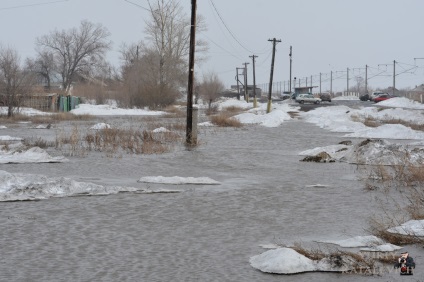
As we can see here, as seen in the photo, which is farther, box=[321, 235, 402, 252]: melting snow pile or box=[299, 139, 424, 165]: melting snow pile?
box=[299, 139, 424, 165]: melting snow pile

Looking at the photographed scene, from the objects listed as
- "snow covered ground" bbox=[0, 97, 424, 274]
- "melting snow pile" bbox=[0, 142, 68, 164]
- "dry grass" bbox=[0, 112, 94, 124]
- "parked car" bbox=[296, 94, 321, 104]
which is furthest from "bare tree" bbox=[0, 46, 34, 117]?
"parked car" bbox=[296, 94, 321, 104]

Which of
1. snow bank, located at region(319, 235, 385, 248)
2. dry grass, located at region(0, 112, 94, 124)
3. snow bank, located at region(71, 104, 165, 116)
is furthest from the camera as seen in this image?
snow bank, located at region(71, 104, 165, 116)

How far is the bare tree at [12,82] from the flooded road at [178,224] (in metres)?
38.2

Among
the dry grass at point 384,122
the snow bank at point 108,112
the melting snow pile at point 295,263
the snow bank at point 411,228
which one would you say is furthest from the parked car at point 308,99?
the melting snow pile at point 295,263

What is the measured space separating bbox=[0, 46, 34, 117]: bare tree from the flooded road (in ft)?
125

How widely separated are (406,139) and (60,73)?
98.6 m

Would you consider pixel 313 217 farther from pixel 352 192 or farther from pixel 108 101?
pixel 108 101

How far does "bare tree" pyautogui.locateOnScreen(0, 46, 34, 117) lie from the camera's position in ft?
181

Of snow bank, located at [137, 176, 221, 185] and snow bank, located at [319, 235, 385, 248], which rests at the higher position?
snow bank, located at [137, 176, 221, 185]

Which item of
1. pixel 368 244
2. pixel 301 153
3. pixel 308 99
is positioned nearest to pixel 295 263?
pixel 368 244

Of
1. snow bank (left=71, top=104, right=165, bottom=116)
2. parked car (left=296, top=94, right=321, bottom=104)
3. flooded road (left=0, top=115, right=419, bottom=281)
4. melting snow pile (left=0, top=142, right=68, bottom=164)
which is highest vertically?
parked car (left=296, top=94, right=321, bottom=104)

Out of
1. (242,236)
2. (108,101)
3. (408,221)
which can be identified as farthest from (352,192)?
(108,101)

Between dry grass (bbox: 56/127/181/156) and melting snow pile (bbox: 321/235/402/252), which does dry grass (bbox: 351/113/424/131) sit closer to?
dry grass (bbox: 56/127/181/156)

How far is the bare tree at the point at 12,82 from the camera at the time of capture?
181ft
